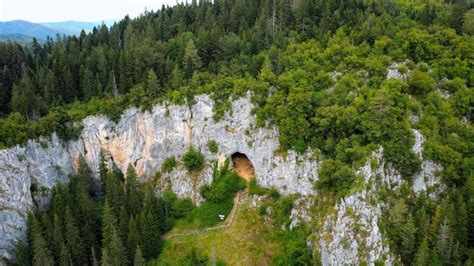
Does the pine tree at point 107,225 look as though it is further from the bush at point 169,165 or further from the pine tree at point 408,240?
the pine tree at point 408,240

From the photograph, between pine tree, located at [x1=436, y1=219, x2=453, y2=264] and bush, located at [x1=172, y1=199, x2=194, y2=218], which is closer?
pine tree, located at [x1=436, y1=219, x2=453, y2=264]

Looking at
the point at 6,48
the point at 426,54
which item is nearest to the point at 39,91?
the point at 6,48

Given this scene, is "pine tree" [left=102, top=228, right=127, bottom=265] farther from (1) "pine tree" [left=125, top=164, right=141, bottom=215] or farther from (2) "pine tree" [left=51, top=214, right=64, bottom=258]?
(1) "pine tree" [left=125, top=164, right=141, bottom=215]

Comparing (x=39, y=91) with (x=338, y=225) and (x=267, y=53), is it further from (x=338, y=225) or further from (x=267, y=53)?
(x=338, y=225)

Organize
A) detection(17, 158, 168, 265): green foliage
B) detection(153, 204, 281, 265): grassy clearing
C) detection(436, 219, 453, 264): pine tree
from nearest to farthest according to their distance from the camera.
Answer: detection(436, 219, 453, 264): pine tree < detection(17, 158, 168, 265): green foliage < detection(153, 204, 281, 265): grassy clearing

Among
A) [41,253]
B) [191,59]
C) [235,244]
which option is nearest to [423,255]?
[235,244]

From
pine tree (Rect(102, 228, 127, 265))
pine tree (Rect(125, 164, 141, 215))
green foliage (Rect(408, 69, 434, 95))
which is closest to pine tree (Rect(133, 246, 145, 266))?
pine tree (Rect(102, 228, 127, 265))
